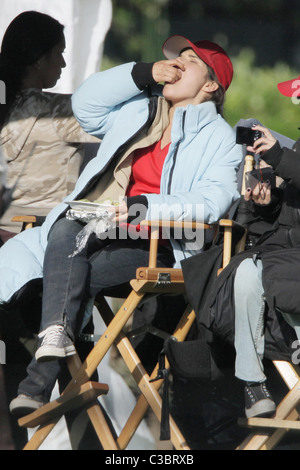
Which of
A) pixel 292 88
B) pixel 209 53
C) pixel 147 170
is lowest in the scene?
pixel 147 170

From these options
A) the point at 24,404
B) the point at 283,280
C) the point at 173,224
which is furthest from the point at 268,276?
the point at 24,404

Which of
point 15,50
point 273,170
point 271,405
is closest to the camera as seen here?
point 271,405

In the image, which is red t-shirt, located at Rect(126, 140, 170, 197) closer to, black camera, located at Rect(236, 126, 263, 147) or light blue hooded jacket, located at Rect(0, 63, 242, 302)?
light blue hooded jacket, located at Rect(0, 63, 242, 302)

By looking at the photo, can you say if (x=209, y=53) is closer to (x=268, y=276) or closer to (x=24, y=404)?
(x=268, y=276)

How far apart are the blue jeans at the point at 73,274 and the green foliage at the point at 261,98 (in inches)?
50.9

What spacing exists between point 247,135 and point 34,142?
1.24 m

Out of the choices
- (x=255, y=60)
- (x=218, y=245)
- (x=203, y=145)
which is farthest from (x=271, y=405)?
(x=255, y=60)

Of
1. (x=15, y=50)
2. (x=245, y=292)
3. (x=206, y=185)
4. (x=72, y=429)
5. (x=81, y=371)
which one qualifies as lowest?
(x=72, y=429)

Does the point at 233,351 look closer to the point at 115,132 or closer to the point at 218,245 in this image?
the point at 218,245

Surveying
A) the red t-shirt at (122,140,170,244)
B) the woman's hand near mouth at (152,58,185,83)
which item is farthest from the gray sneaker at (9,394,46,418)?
the woman's hand near mouth at (152,58,185,83)

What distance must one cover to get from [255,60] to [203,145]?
108 centimetres

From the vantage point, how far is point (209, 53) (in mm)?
→ 3480

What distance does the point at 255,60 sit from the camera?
423 centimetres

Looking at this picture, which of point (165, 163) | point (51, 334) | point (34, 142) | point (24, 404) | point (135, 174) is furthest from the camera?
point (34, 142)
